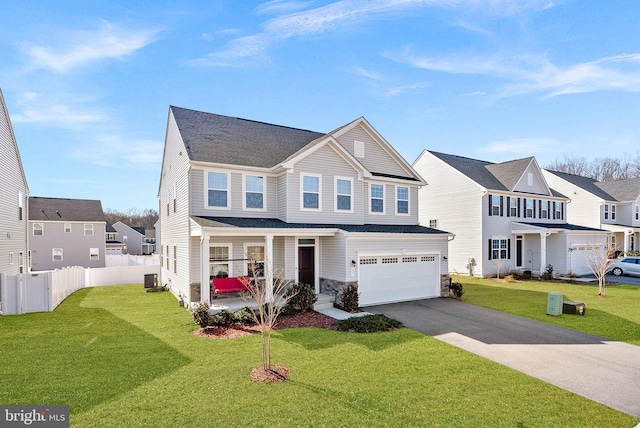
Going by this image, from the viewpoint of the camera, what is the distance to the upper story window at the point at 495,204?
22828 mm

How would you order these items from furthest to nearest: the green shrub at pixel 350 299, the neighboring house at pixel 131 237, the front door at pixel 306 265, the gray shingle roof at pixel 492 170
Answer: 1. the neighboring house at pixel 131 237
2. the gray shingle roof at pixel 492 170
3. the front door at pixel 306 265
4. the green shrub at pixel 350 299

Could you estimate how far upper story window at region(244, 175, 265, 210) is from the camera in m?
13.8

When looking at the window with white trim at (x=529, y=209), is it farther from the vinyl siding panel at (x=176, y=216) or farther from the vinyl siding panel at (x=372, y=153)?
the vinyl siding panel at (x=176, y=216)

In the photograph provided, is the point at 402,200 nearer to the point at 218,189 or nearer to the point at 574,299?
the point at 574,299

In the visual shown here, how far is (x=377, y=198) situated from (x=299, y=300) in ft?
22.9

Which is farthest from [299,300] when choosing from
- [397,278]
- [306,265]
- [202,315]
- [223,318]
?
[397,278]

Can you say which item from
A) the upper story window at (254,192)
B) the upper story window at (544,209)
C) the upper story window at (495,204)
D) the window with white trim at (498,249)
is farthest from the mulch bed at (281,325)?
the upper story window at (544,209)

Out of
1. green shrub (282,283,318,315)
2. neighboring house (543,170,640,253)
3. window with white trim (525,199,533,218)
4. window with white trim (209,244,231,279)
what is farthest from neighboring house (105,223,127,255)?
neighboring house (543,170,640,253)

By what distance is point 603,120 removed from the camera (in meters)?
20.9

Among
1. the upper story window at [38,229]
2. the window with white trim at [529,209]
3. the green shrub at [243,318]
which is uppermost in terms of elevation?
the window with white trim at [529,209]

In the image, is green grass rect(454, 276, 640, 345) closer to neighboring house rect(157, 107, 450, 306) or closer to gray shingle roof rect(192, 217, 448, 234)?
neighboring house rect(157, 107, 450, 306)

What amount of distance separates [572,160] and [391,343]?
6416 cm

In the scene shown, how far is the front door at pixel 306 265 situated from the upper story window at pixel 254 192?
2.72m

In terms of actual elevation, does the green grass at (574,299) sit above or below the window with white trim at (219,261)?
below
